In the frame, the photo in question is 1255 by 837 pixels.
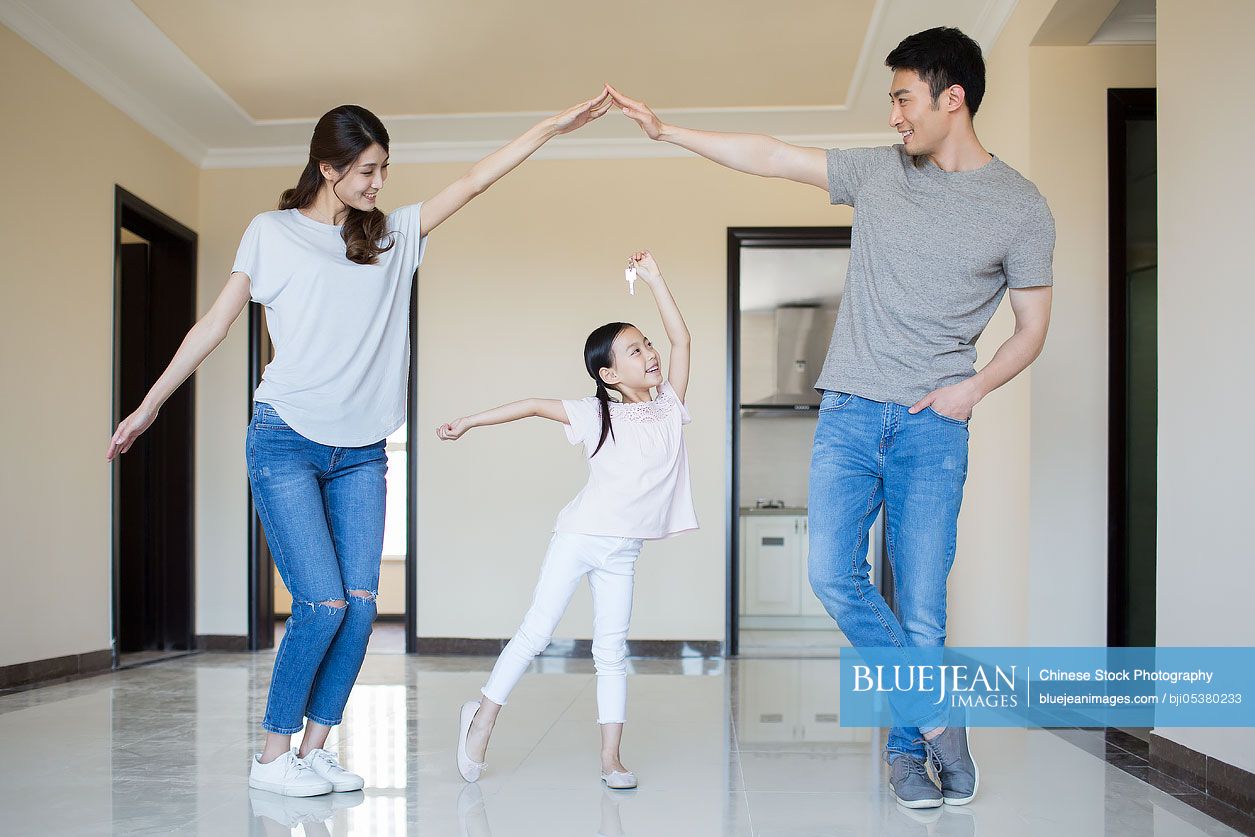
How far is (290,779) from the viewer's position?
2145 mm

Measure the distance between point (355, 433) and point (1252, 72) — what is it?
209cm

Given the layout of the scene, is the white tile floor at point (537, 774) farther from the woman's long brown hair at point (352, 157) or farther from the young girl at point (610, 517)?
the woman's long brown hair at point (352, 157)

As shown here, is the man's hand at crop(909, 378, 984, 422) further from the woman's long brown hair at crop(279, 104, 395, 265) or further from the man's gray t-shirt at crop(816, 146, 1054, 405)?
the woman's long brown hair at crop(279, 104, 395, 265)

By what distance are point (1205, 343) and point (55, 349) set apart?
3958 mm

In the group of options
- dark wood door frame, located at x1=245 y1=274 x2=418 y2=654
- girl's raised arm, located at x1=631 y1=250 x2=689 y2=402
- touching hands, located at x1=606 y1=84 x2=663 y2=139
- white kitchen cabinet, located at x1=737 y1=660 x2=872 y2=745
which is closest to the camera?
touching hands, located at x1=606 y1=84 x2=663 y2=139

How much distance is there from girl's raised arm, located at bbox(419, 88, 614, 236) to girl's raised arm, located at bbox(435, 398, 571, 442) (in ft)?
1.44

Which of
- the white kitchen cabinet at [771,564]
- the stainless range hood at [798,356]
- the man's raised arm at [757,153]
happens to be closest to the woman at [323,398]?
the man's raised arm at [757,153]

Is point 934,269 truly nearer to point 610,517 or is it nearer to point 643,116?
point 643,116

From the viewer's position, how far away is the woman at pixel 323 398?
209 centimetres

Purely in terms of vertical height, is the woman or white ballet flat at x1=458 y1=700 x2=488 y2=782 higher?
the woman

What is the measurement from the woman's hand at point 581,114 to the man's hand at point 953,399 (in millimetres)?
980

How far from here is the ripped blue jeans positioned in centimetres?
209

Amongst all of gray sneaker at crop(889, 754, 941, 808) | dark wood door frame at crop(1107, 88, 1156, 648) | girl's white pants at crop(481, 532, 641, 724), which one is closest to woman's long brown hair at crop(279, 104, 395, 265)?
girl's white pants at crop(481, 532, 641, 724)

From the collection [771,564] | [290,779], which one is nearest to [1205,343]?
[290,779]
